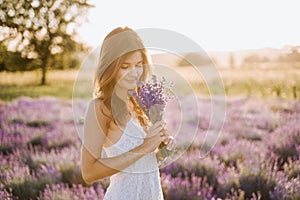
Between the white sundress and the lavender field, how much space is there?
1.37 metres

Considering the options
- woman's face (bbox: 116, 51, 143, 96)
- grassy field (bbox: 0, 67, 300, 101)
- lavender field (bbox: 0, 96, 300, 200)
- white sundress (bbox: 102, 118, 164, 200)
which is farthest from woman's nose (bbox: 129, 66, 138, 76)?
grassy field (bbox: 0, 67, 300, 101)

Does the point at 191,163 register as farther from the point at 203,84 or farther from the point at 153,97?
the point at 203,84

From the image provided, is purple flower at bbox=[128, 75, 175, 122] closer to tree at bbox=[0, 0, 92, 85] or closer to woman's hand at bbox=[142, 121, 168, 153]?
woman's hand at bbox=[142, 121, 168, 153]

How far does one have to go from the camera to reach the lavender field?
148 inches

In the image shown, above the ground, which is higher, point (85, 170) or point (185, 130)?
point (85, 170)

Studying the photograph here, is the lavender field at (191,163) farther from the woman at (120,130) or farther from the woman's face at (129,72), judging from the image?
the woman's face at (129,72)

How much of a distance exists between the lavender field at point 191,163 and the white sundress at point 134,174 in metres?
1.37

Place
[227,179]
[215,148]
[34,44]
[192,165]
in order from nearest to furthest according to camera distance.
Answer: [227,179] → [192,165] → [215,148] → [34,44]

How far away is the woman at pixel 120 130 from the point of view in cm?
180

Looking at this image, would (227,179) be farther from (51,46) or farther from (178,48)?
(51,46)

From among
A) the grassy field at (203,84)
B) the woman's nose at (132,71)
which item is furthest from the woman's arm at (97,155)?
the grassy field at (203,84)

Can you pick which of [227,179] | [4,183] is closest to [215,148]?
[227,179]

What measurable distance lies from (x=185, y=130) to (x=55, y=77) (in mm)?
18002

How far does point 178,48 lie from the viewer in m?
1.94
